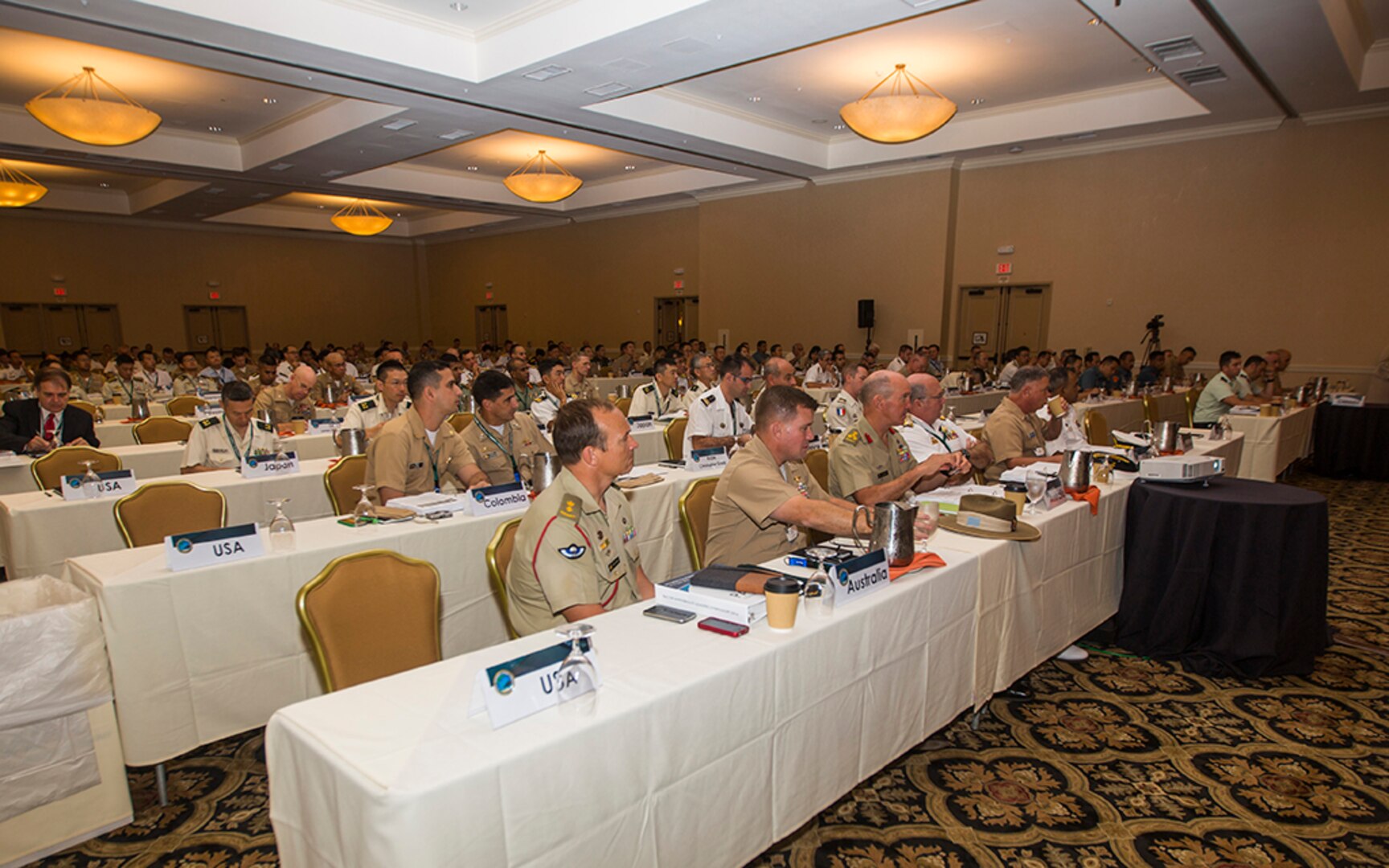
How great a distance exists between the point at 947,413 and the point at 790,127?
7.12 m

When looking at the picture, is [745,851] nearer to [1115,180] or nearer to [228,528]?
[228,528]

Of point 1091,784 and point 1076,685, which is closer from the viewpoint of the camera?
point 1091,784

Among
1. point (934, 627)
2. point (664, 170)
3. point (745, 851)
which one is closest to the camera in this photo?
point (745, 851)

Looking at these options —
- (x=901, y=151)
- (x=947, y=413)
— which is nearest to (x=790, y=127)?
(x=901, y=151)

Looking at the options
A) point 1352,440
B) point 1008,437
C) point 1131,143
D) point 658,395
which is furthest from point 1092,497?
point 1131,143

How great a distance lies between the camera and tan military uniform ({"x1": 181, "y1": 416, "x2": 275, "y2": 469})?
190 inches

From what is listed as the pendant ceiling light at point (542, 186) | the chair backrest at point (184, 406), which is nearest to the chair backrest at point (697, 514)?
the chair backrest at point (184, 406)

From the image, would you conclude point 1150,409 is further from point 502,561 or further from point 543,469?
point 502,561

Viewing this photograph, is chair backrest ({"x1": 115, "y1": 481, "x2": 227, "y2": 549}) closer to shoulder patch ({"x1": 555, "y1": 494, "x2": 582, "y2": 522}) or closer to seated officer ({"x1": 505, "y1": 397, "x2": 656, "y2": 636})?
seated officer ({"x1": 505, "y1": 397, "x2": 656, "y2": 636})

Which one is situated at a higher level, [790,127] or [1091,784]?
[790,127]

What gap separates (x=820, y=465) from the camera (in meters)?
4.12

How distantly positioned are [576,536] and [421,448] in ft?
6.76

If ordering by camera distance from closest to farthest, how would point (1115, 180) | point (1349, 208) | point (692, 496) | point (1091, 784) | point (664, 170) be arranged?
point (1091, 784) < point (692, 496) < point (1349, 208) < point (1115, 180) < point (664, 170)

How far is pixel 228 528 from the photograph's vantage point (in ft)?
9.23
